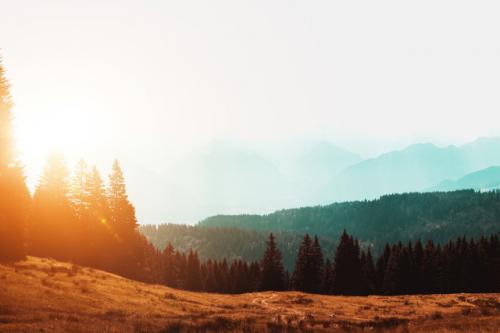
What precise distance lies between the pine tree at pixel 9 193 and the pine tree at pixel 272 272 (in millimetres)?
56042

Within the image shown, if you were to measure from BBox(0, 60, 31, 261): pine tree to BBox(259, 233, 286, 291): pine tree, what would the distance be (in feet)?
184

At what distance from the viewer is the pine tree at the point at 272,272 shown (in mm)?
84812

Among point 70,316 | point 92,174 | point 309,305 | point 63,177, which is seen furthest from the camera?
point 92,174

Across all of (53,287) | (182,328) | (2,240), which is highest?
(2,240)

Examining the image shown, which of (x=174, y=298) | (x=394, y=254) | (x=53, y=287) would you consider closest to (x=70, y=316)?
(x=53, y=287)

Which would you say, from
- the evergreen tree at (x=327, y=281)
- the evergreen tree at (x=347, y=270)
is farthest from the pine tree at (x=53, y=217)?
the evergreen tree at (x=327, y=281)

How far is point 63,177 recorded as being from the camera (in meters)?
56.9

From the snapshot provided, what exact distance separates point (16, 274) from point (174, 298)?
14301 millimetres

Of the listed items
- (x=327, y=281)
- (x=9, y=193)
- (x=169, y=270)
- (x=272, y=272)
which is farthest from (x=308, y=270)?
(x=9, y=193)

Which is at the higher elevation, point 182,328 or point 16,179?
point 16,179

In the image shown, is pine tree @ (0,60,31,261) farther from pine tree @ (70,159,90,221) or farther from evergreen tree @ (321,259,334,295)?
evergreen tree @ (321,259,334,295)

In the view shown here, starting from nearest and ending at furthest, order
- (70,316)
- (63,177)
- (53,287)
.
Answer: (70,316) → (53,287) → (63,177)

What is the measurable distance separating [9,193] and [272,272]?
6101 cm

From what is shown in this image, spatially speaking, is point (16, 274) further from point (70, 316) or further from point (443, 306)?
point (443, 306)
